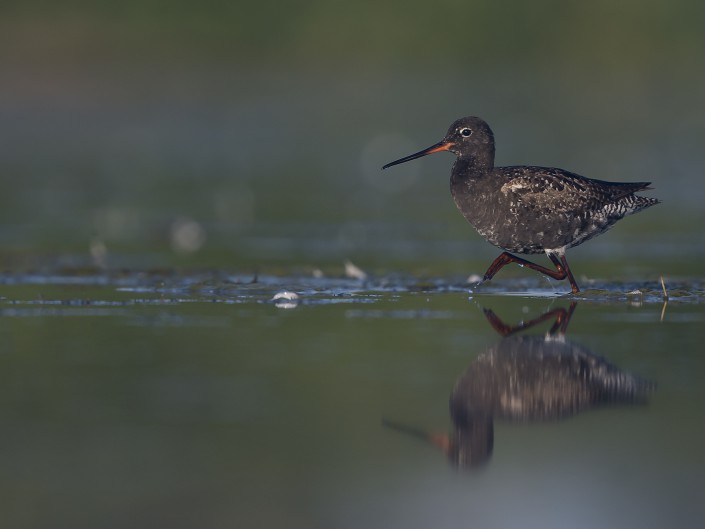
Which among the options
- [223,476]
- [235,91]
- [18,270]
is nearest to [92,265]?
[18,270]

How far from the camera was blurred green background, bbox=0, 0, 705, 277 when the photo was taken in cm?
2028

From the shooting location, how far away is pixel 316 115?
125 feet

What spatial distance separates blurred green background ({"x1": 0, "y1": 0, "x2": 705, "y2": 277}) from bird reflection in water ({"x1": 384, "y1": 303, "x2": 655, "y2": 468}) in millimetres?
7344

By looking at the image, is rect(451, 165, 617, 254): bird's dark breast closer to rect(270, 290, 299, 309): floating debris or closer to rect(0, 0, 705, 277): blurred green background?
rect(270, 290, 299, 309): floating debris

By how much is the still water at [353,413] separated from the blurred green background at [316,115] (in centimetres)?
566

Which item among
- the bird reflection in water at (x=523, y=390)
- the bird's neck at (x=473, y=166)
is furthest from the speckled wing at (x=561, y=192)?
the bird reflection in water at (x=523, y=390)

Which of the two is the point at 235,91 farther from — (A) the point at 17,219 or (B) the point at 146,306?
(B) the point at 146,306

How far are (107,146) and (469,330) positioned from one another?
23.5m

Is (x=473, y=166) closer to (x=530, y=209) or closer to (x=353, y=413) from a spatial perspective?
(x=530, y=209)

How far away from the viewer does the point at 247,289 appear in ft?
45.1

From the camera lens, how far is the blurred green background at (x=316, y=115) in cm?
2028

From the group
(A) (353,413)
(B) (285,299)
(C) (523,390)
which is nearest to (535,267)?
(B) (285,299)

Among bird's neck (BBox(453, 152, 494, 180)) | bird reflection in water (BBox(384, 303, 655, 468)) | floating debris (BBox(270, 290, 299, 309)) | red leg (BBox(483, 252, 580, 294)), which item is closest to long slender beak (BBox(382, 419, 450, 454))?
bird reflection in water (BBox(384, 303, 655, 468))

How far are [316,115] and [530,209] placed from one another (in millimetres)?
24772
